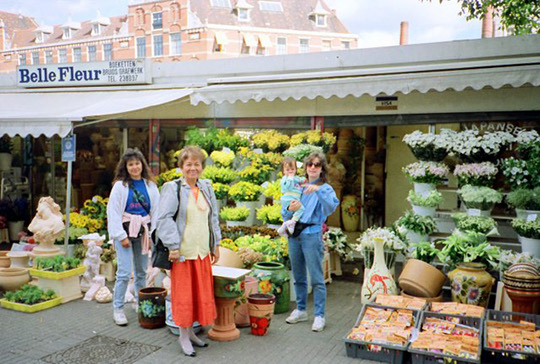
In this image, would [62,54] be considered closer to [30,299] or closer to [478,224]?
[30,299]

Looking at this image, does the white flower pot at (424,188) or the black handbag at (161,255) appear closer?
the black handbag at (161,255)

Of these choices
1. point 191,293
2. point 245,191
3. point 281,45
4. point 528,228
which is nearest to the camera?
point 191,293

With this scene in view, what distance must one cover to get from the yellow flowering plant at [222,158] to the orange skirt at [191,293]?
142 inches

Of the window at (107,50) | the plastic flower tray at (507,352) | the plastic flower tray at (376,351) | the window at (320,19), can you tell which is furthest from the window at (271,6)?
the plastic flower tray at (376,351)

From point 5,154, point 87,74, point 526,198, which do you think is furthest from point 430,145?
point 5,154

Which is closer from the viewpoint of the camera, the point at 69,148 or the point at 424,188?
the point at 424,188

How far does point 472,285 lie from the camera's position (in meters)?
5.57

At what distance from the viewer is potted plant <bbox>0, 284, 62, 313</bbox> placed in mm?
6164

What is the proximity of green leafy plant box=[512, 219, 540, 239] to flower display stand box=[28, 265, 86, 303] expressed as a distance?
569cm

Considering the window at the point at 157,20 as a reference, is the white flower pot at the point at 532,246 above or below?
below

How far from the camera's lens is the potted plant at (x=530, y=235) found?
604 centimetres

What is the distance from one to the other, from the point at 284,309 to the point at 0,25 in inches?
3266

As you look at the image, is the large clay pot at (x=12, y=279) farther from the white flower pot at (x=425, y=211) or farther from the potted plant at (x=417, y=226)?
the white flower pot at (x=425, y=211)

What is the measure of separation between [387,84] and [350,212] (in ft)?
13.2
